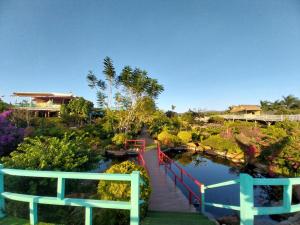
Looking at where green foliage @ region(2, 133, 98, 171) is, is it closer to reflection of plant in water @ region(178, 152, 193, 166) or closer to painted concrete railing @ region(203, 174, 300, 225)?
painted concrete railing @ region(203, 174, 300, 225)

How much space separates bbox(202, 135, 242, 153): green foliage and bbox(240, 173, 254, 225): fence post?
52.0ft

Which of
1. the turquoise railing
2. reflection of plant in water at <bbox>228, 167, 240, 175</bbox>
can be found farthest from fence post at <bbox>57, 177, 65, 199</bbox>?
reflection of plant in water at <bbox>228, 167, 240, 175</bbox>

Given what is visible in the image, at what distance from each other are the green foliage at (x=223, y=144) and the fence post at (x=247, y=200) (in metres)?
15.8

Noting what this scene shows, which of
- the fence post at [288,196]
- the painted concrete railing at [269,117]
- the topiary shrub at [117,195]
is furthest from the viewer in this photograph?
the painted concrete railing at [269,117]

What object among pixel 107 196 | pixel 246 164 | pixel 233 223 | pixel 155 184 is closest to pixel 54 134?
pixel 155 184

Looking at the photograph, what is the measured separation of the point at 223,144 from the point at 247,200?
665 inches

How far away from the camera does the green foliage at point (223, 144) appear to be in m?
17.4

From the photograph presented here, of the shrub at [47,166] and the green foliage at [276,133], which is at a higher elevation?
the green foliage at [276,133]

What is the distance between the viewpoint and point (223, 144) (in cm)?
1820

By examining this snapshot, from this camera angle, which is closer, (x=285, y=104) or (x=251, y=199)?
→ (x=251, y=199)

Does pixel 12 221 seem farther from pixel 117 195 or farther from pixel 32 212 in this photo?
pixel 117 195

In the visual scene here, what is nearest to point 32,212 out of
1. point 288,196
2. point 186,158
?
point 288,196

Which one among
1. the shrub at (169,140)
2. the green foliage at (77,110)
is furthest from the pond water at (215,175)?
the green foliage at (77,110)

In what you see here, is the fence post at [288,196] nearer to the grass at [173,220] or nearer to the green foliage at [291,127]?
the grass at [173,220]
